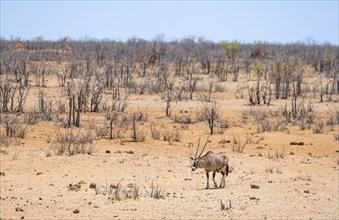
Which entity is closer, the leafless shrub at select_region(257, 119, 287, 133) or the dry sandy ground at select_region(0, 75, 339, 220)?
the dry sandy ground at select_region(0, 75, 339, 220)

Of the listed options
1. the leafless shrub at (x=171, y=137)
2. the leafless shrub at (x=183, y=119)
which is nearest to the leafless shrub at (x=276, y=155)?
the leafless shrub at (x=171, y=137)

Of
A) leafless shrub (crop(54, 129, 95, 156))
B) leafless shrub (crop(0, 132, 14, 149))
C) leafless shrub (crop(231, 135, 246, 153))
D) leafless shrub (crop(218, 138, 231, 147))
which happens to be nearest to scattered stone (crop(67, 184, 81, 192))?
leafless shrub (crop(54, 129, 95, 156))

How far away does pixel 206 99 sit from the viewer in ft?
79.9

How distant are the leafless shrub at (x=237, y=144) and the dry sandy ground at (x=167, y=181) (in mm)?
158

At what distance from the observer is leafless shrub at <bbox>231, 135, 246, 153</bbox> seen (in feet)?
50.2

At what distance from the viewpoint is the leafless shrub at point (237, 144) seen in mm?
15293

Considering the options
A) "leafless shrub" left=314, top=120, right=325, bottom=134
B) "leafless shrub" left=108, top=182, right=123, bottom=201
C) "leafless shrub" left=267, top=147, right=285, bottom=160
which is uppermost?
"leafless shrub" left=314, top=120, right=325, bottom=134

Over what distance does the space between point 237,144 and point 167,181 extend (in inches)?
178

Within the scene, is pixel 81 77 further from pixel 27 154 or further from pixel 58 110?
pixel 27 154

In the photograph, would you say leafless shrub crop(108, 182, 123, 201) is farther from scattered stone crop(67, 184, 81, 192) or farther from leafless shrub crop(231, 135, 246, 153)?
leafless shrub crop(231, 135, 246, 153)

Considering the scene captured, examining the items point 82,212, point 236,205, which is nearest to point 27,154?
point 82,212

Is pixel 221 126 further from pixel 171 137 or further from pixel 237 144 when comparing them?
A: pixel 171 137

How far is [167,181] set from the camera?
12102mm

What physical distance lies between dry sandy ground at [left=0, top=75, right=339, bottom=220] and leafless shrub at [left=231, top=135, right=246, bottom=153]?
0.16m
